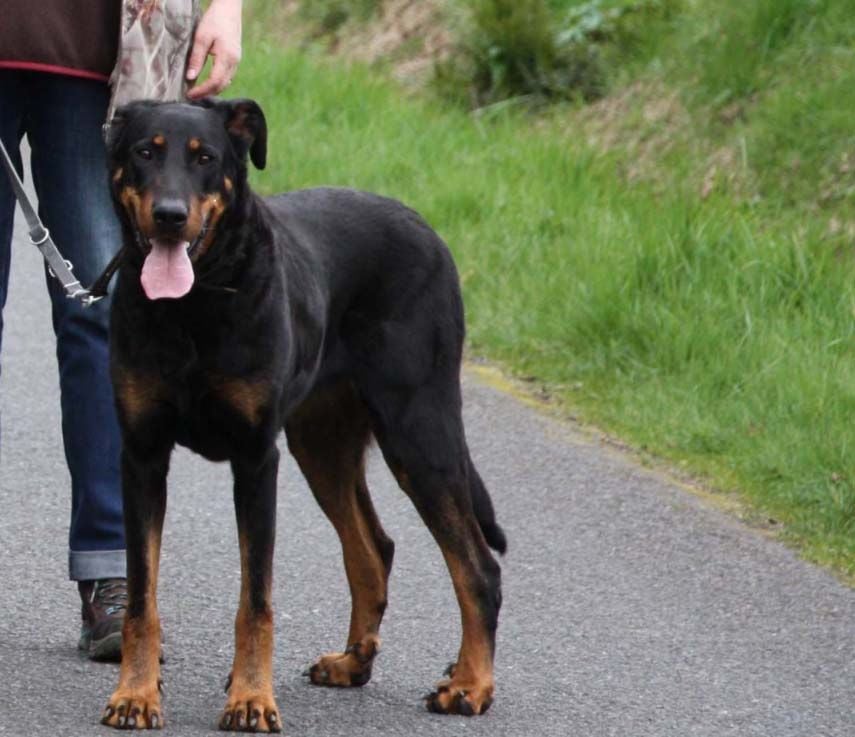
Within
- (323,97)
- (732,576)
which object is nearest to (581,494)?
(732,576)

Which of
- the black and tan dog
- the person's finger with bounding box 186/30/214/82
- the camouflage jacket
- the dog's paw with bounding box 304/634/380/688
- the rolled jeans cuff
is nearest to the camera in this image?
the black and tan dog

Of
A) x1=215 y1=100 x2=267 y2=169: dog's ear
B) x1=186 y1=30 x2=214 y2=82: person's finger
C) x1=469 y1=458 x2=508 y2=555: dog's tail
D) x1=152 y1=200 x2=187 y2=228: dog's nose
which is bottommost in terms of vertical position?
x1=469 y1=458 x2=508 y2=555: dog's tail

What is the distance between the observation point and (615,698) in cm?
491

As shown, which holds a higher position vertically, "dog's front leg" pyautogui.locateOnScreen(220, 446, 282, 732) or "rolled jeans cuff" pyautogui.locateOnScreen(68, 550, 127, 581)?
"dog's front leg" pyautogui.locateOnScreen(220, 446, 282, 732)

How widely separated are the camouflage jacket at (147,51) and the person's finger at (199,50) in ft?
0.16

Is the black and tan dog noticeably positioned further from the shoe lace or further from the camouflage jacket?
the shoe lace

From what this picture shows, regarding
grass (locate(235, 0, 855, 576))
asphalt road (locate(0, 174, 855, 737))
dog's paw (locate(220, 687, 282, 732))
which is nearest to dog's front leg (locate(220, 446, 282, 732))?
dog's paw (locate(220, 687, 282, 732))

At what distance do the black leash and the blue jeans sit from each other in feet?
0.24

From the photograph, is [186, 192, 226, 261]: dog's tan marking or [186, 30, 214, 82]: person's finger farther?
[186, 30, 214, 82]: person's finger

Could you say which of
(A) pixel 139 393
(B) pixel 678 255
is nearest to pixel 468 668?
(A) pixel 139 393

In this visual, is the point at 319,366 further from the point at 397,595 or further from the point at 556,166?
the point at 556,166

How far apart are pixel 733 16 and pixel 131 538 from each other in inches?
268

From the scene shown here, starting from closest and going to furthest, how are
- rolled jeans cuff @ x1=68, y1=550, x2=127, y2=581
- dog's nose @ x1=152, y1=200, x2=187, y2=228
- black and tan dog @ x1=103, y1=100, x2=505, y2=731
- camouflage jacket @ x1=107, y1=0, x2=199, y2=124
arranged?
dog's nose @ x1=152, y1=200, x2=187, y2=228 → black and tan dog @ x1=103, y1=100, x2=505, y2=731 → camouflage jacket @ x1=107, y1=0, x2=199, y2=124 → rolled jeans cuff @ x1=68, y1=550, x2=127, y2=581

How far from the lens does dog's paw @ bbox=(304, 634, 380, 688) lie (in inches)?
195
